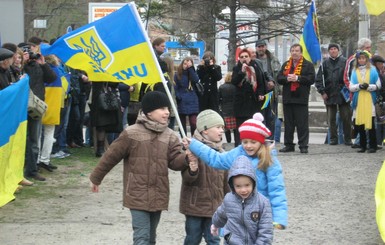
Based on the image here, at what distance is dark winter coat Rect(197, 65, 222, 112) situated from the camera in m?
14.5

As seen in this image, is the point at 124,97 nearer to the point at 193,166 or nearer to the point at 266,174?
the point at 193,166

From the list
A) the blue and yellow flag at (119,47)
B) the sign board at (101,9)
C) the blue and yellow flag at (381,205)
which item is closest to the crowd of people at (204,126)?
the blue and yellow flag at (119,47)

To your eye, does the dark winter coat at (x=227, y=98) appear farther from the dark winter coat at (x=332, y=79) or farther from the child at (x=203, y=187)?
the child at (x=203, y=187)

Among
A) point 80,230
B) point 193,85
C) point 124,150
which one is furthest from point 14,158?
point 193,85

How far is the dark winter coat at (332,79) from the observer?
14.8 metres

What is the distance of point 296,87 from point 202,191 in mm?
6921

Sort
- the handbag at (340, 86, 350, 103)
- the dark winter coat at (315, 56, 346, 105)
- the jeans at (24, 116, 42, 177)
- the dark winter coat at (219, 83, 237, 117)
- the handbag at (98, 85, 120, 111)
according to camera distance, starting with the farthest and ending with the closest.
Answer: the dark winter coat at (219, 83, 237, 117) < the dark winter coat at (315, 56, 346, 105) < the handbag at (340, 86, 350, 103) < the handbag at (98, 85, 120, 111) < the jeans at (24, 116, 42, 177)

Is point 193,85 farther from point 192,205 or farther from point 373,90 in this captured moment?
point 192,205

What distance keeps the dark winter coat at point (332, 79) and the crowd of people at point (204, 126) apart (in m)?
0.02

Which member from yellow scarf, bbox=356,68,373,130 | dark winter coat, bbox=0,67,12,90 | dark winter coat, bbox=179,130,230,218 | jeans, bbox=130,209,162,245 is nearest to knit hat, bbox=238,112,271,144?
dark winter coat, bbox=179,130,230,218

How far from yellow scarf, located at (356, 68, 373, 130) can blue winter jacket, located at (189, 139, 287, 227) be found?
7.71 metres

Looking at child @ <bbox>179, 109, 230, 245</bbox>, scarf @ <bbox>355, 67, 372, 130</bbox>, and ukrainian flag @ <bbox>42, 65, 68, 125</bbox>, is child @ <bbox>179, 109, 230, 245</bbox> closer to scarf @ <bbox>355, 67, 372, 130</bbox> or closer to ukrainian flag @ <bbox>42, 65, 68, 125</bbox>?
ukrainian flag @ <bbox>42, 65, 68, 125</bbox>

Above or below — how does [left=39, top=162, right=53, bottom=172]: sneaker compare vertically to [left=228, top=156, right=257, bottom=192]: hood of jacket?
below

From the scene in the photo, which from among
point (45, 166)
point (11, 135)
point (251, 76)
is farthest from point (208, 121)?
point (251, 76)
